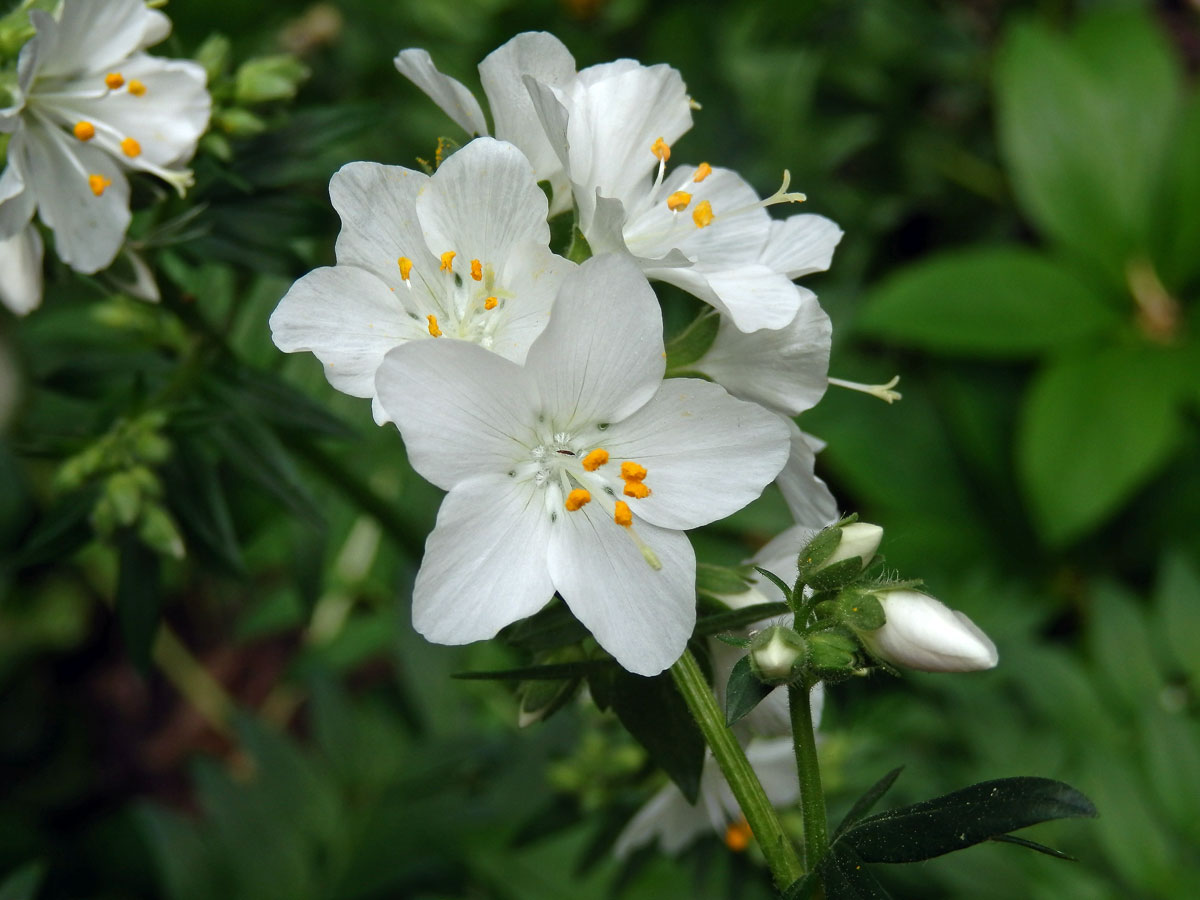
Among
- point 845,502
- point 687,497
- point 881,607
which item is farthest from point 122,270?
point 845,502

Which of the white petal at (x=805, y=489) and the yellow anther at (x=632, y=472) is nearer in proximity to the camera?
the yellow anther at (x=632, y=472)

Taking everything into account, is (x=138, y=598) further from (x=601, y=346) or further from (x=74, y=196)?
(x=601, y=346)

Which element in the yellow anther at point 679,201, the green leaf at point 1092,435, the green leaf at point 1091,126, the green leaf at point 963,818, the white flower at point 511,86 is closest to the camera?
the green leaf at point 963,818

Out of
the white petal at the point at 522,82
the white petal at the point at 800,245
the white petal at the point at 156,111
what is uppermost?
the white petal at the point at 522,82

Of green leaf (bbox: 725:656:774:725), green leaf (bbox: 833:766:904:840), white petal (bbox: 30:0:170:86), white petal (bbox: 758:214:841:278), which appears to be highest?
white petal (bbox: 30:0:170:86)

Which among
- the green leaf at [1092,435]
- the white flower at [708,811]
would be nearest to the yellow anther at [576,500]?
the white flower at [708,811]

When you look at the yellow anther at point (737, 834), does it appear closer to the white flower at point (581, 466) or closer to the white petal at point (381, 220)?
the white flower at point (581, 466)

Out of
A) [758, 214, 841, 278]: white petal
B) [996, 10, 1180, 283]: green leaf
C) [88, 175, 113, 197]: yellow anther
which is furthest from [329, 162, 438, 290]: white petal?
[996, 10, 1180, 283]: green leaf

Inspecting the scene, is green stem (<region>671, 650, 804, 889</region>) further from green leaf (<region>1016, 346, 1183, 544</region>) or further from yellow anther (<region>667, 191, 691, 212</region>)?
green leaf (<region>1016, 346, 1183, 544</region>)
